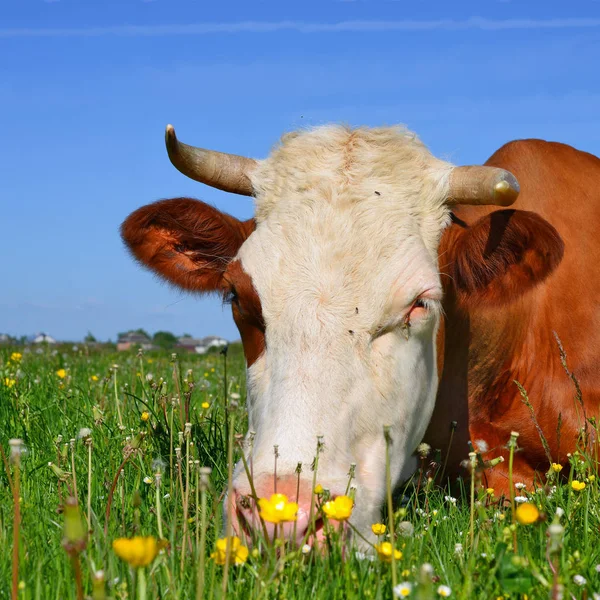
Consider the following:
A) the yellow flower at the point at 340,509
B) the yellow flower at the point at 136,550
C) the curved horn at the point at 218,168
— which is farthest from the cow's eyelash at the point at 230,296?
the yellow flower at the point at 136,550

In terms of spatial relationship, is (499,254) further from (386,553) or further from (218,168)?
(386,553)

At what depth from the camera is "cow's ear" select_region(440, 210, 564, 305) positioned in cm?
469

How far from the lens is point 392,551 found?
231 cm

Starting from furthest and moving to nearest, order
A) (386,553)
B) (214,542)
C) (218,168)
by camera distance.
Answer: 1. (218,168)
2. (214,542)
3. (386,553)

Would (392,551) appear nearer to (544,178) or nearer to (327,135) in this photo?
(327,135)

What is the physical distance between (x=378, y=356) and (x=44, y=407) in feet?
9.73

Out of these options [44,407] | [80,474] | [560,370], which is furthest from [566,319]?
[44,407]

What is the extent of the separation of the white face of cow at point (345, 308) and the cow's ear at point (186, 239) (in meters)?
0.33

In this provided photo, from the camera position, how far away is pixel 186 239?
5.23m

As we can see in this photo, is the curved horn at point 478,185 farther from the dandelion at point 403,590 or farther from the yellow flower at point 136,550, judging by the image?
the yellow flower at point 136,550

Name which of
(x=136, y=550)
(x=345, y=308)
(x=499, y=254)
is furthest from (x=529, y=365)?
(x=136, y=550)

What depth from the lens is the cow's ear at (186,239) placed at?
16.6 feet

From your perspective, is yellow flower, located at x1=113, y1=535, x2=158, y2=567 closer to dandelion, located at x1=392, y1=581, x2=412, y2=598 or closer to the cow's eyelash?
dandelion, located at x1=392, y1=581, x2=412, y2=598

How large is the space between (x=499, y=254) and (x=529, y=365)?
112cm
